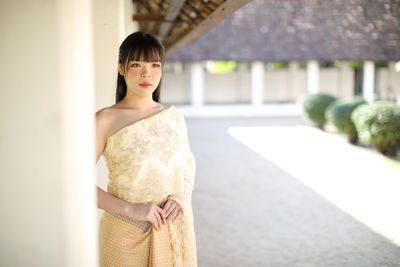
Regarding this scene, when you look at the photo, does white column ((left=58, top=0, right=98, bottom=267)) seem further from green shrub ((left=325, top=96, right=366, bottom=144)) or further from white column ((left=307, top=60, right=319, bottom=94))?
white column ((left=307, top=60, right=319, bottom=94))

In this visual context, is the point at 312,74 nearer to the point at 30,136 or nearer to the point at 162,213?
the point at 162,213

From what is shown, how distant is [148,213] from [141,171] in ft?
0.64

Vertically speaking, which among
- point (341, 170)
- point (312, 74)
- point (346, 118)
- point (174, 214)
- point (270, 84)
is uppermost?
point (312, 74)

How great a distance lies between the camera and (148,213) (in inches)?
74.4

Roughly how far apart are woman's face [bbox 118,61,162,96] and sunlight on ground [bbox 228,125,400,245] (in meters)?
4.26

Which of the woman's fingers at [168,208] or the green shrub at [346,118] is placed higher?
the woman's fingers at [168,208]

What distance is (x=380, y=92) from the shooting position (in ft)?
80.0

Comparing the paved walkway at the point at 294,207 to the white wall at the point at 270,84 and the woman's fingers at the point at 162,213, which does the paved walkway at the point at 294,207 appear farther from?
the white wall at the point at 270,84

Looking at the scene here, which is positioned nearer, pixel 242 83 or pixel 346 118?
pixel 346 118

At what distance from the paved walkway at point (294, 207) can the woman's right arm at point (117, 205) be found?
8.53 ft

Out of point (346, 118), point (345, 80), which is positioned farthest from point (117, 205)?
point (345, 80)

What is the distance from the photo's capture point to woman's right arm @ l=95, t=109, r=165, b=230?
74.2 inches


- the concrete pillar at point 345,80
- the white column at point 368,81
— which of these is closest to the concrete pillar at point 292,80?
the concrete pillar at point 345,80

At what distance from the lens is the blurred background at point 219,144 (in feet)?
3.44
